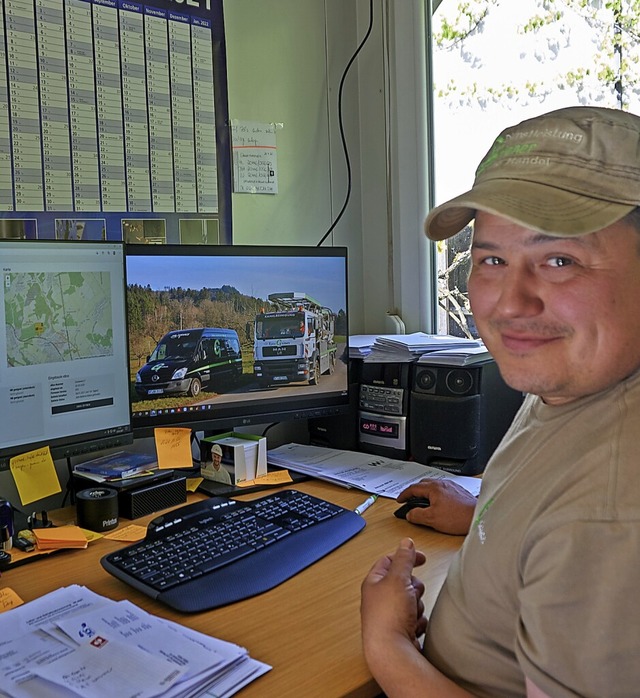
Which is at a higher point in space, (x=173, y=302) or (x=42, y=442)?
(x=173, y=302)

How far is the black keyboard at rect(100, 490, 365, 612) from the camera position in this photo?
3.63ft

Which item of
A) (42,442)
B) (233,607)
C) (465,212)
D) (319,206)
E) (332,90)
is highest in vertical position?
(332,90)

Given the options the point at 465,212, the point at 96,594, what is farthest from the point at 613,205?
the point at 96,594

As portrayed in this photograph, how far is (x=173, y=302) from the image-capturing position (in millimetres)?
1614

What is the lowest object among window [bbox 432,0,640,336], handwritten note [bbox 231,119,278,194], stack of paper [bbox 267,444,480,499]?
stack of paper [bbox 267,444,480,499]

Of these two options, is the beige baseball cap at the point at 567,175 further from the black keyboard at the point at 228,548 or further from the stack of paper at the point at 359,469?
the stack of paper at the point at 359,469

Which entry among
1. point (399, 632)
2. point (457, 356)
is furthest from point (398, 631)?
point (457, 356)

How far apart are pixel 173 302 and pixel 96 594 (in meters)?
0.69

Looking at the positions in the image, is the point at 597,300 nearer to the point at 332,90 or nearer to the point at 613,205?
the point at 613,205

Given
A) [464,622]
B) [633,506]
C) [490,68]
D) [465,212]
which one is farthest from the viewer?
[490,68]

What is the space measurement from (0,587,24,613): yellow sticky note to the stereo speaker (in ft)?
1.10

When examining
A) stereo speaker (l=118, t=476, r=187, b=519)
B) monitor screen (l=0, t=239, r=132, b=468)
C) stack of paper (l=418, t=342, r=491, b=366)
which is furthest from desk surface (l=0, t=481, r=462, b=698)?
stack of paper (l=418, t=342, r=491, b=366)

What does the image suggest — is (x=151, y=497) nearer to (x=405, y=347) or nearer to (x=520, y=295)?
(x=405, y=347)

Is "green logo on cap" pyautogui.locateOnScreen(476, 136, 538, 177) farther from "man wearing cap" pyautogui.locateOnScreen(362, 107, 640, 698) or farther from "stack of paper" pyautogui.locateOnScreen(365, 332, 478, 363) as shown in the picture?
"stack of paper" pyautogui.locateOnScreen(365, 332, 478, 363)
